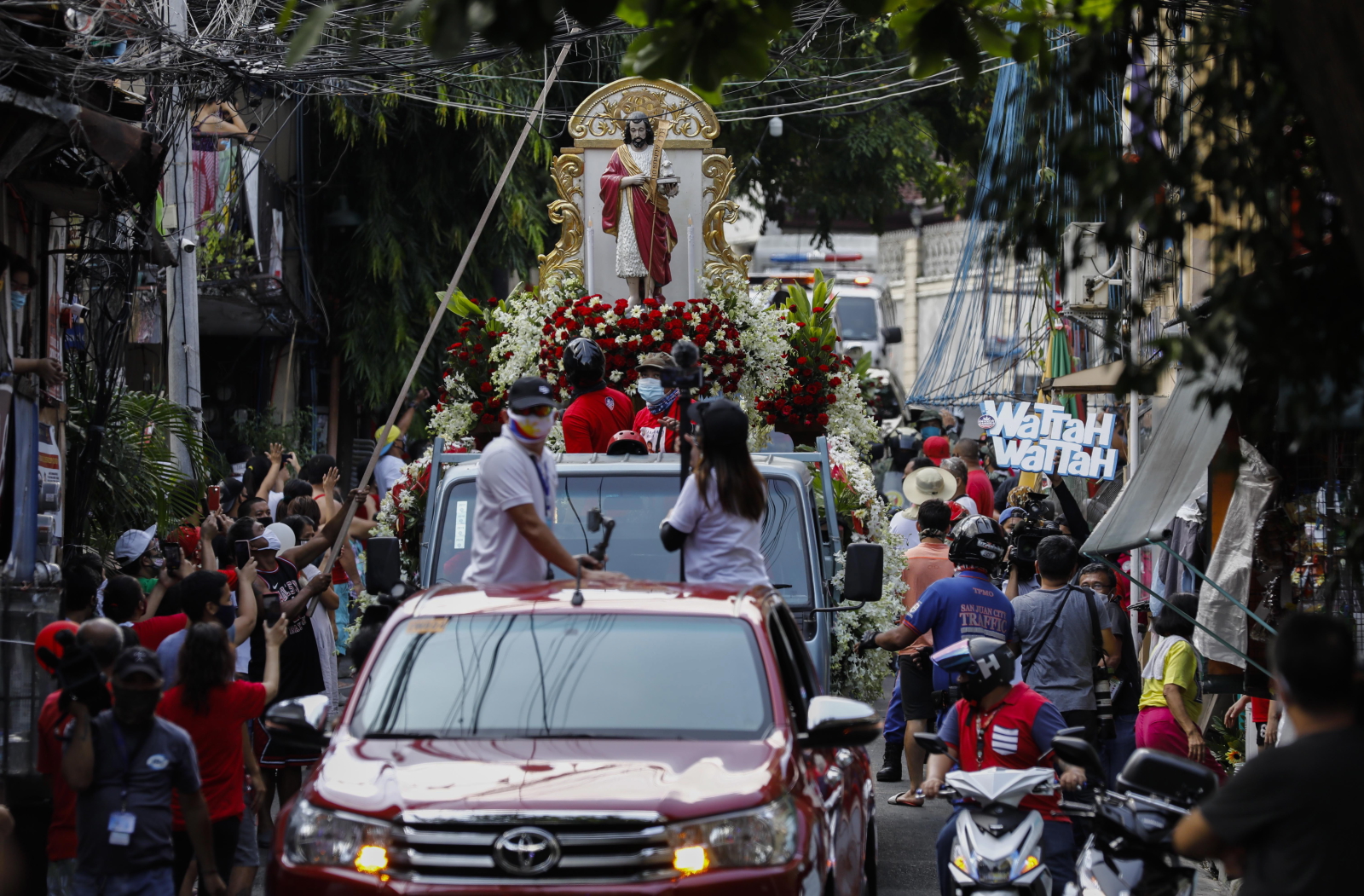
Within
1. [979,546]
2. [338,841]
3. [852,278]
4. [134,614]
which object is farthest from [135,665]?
[852,278]

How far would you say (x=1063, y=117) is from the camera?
25.1ft

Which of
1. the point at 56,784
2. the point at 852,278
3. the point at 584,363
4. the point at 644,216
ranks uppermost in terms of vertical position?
the point at 852,278

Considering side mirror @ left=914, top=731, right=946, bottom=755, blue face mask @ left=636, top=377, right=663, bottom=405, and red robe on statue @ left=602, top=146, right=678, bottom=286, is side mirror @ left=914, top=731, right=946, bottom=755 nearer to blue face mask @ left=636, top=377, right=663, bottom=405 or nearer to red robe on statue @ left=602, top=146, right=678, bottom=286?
blue face mask @ left=636, top=377, right=663, bottom=405

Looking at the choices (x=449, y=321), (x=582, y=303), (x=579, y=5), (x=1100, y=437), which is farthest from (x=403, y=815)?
(x=449, y=321)

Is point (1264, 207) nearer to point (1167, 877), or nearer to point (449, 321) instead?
point (1167, 877)

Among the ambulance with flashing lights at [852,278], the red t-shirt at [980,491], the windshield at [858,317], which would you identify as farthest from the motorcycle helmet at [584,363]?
the windshield at [858,317]

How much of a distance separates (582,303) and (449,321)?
467 inches

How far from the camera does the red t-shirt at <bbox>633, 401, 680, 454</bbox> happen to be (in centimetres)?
929

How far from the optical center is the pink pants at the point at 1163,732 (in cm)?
888

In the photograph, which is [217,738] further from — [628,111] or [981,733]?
[628,111]

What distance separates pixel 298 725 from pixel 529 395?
5.94ft

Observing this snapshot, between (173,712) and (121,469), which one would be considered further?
(121,469)

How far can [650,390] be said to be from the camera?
9.66 meters

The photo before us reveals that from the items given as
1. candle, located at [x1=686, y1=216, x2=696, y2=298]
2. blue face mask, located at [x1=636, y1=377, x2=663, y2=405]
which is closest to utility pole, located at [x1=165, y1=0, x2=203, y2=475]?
candle, located at [x1=686, y1=216, x2=696, y2=298]
